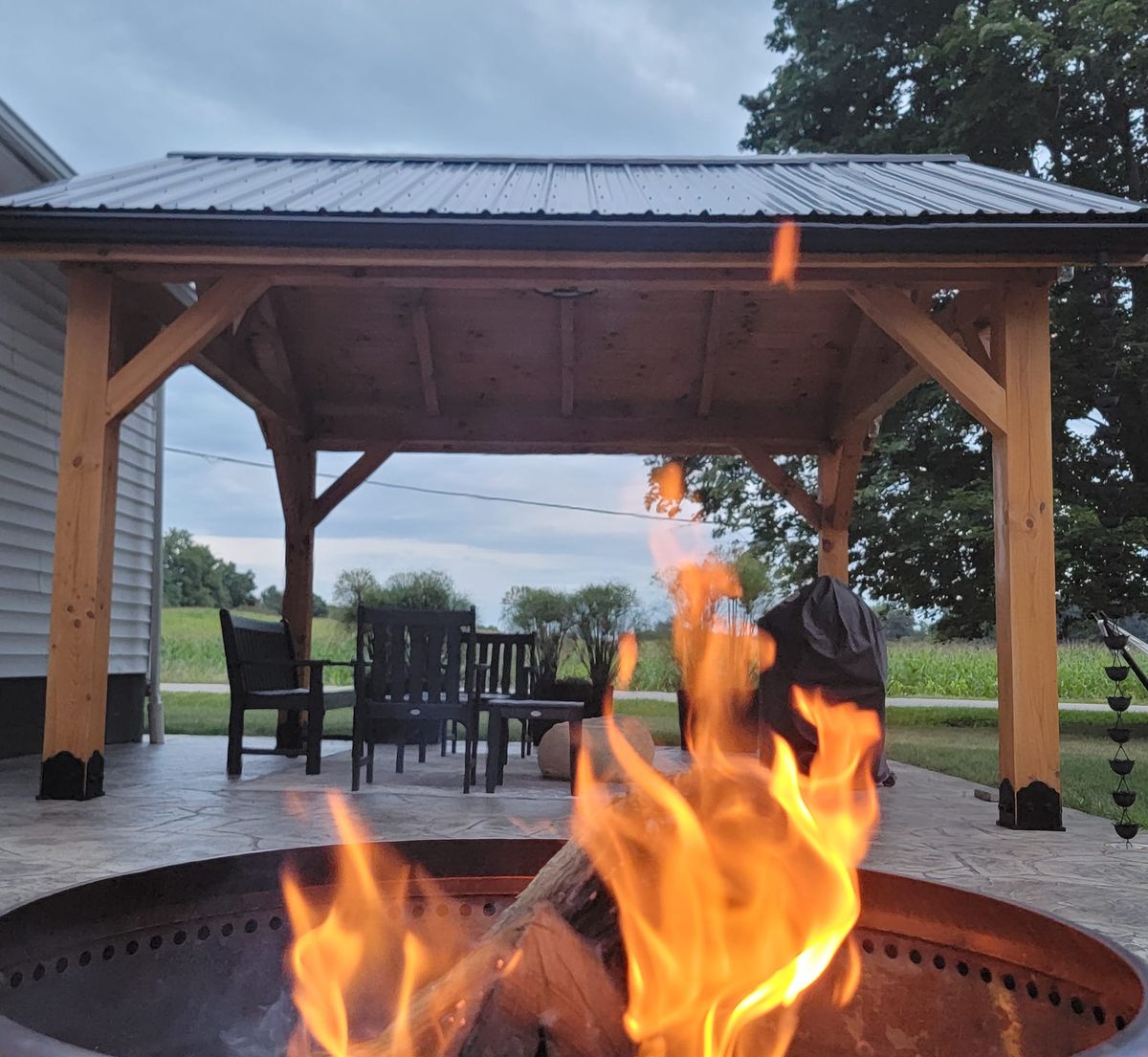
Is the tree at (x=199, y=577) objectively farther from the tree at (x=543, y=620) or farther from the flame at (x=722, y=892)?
the flame at (x=722, y=892)

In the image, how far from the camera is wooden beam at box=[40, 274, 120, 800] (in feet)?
15.0

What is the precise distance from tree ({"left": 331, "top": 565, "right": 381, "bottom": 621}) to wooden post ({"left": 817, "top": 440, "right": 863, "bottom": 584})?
591cm

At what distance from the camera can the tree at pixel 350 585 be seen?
39.7ft

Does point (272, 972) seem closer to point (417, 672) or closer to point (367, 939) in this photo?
point (367, 939)

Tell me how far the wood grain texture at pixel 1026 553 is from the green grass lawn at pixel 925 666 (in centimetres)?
708

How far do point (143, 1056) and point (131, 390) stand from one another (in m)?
3.88

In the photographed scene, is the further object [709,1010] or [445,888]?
[445,888]

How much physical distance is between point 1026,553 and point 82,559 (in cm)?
441

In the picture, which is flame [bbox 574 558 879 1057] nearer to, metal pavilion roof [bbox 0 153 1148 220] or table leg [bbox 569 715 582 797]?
metal pavilion roof [bbox 0 153 1148 220]

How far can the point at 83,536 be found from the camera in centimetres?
468

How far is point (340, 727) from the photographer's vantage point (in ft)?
31.7

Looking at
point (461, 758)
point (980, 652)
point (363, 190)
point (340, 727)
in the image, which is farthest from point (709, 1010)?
point (980, 652)

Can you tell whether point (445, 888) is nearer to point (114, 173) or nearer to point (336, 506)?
point (114, 173)

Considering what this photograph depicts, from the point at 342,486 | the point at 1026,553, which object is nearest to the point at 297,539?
the point at 342,486
